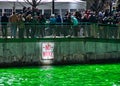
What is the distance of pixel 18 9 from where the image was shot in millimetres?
56219

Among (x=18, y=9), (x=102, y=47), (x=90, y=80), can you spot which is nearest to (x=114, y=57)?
(x=102, y=47)

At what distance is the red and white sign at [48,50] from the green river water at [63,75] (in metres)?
1.34

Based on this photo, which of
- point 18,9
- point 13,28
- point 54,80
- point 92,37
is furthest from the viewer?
point 18,9

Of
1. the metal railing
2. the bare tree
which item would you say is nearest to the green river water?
the metal railing

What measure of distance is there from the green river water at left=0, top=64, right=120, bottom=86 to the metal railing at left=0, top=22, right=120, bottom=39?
2.29 meters

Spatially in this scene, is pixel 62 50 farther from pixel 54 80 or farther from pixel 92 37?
pixel 54 80

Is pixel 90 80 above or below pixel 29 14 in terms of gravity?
below

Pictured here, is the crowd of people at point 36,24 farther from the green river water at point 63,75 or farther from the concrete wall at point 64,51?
the green river water at point 63,75

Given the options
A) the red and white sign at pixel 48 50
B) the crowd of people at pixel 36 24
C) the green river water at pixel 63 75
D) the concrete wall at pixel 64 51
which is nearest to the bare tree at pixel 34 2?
the crowd of people at pixel 36 24

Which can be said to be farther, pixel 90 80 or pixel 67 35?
pixel 67 35

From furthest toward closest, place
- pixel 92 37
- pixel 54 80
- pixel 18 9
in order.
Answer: pixel 18 9
pixel 92 37
pixel 54 80

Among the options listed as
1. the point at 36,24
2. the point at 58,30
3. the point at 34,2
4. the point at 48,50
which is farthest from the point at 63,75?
the point at 34,2

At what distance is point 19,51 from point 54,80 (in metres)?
7.44

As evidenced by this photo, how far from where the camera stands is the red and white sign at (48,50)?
37.0m
